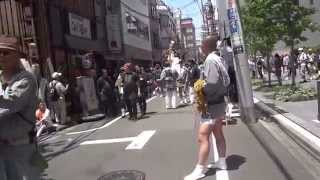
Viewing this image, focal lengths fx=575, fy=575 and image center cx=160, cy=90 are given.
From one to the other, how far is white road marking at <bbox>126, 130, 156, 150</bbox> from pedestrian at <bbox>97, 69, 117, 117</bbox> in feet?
20.5

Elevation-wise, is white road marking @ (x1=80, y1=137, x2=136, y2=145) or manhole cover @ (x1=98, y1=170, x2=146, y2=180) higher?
manhole cover @ (x1=98, y1=170, x2=146, y2=180)

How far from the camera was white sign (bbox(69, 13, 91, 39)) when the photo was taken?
90.9 ft

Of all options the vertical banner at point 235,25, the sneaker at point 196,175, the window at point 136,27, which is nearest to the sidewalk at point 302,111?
the vertical banner at point 235,25

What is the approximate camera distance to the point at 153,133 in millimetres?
13422

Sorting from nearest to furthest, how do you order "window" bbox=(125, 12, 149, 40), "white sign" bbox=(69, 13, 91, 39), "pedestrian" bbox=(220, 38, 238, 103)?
"pedestrian" bbox=(220, 38, 238, 103) → "white sign" bbox=(69, 13, 91, 39) → "window" bbox=(125, 12, 149, 40)

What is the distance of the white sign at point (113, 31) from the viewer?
37125 millimetres

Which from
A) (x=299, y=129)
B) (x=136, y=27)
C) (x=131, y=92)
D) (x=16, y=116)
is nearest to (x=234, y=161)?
(x=299, y=129)

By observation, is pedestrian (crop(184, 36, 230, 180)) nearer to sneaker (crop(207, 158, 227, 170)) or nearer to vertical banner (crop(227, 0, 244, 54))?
sneaker (crop(207, 158, 227, 170))

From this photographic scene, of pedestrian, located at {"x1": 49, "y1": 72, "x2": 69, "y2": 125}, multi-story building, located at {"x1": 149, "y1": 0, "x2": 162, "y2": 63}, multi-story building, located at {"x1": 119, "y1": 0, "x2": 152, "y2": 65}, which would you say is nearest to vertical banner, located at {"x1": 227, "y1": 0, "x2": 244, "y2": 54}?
pedestrian, located at {"x1": 49, "y1": 72, "x2": 69, "y2": 125}

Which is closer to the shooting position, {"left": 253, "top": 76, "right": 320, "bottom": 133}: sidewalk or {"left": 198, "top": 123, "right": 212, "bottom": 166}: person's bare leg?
{"left": 198, "top": 123, "right": 212, "bottom": 166}: person's bare leg

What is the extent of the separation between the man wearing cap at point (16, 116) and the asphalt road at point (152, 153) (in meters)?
3.41

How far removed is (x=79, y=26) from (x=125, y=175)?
21.7m

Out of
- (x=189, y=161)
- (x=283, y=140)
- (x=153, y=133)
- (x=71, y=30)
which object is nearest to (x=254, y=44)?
(x=71, y=30)

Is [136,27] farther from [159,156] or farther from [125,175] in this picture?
[125,175]
